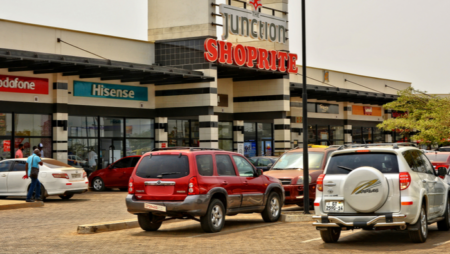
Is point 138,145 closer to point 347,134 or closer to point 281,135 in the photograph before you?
point 281,135

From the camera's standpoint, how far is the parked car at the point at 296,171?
675 inches

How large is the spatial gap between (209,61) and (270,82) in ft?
25.0

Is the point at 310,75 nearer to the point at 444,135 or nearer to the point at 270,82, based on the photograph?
the point at 270,82

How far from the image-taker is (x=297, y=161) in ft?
61.3

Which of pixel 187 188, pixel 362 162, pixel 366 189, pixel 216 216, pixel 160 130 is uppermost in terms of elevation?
pixel 160 130

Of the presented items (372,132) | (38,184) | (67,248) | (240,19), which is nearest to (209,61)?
(240,19)

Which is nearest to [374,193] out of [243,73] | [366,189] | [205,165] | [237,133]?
[366,189]

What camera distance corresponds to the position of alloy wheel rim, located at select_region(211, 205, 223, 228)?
12.9 meters

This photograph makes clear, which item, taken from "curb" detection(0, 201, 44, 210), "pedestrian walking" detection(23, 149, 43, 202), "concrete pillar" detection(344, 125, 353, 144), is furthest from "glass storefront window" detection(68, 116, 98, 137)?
"concrete pillar" detection(344, 125, 353, 144)

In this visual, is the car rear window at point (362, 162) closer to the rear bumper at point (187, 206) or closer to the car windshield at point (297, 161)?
the rear bumper at point (187, 206)

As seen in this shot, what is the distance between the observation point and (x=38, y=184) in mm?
19812

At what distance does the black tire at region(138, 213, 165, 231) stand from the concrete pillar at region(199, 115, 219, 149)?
18813 millimetres

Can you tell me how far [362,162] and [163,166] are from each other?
4176 mm

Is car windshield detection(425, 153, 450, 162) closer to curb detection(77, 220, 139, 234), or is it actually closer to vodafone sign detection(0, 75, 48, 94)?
curb detection(77, 220, 139, 234)
